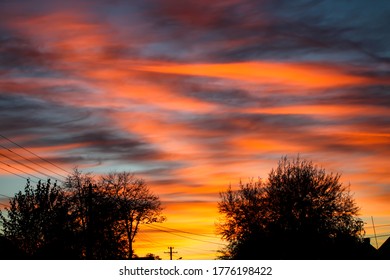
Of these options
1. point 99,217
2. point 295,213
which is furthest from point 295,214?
point 99,217

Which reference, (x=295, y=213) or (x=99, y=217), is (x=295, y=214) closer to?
(x=295, y=213)

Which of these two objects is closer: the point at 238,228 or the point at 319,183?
the point at 319,183

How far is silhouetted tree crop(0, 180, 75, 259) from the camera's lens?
112ft

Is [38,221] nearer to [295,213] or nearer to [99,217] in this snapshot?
[99,217]

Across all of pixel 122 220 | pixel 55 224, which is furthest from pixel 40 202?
pixel 122 220

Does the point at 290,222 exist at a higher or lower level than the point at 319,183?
lower

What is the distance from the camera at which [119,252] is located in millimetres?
38344

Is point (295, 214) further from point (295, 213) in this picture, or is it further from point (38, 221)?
point (38, 221)

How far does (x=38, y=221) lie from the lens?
1443 inches

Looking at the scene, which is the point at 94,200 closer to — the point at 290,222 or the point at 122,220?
the point at 122,220

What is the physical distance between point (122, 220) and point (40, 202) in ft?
20.1

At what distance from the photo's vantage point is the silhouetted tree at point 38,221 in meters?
34.1
